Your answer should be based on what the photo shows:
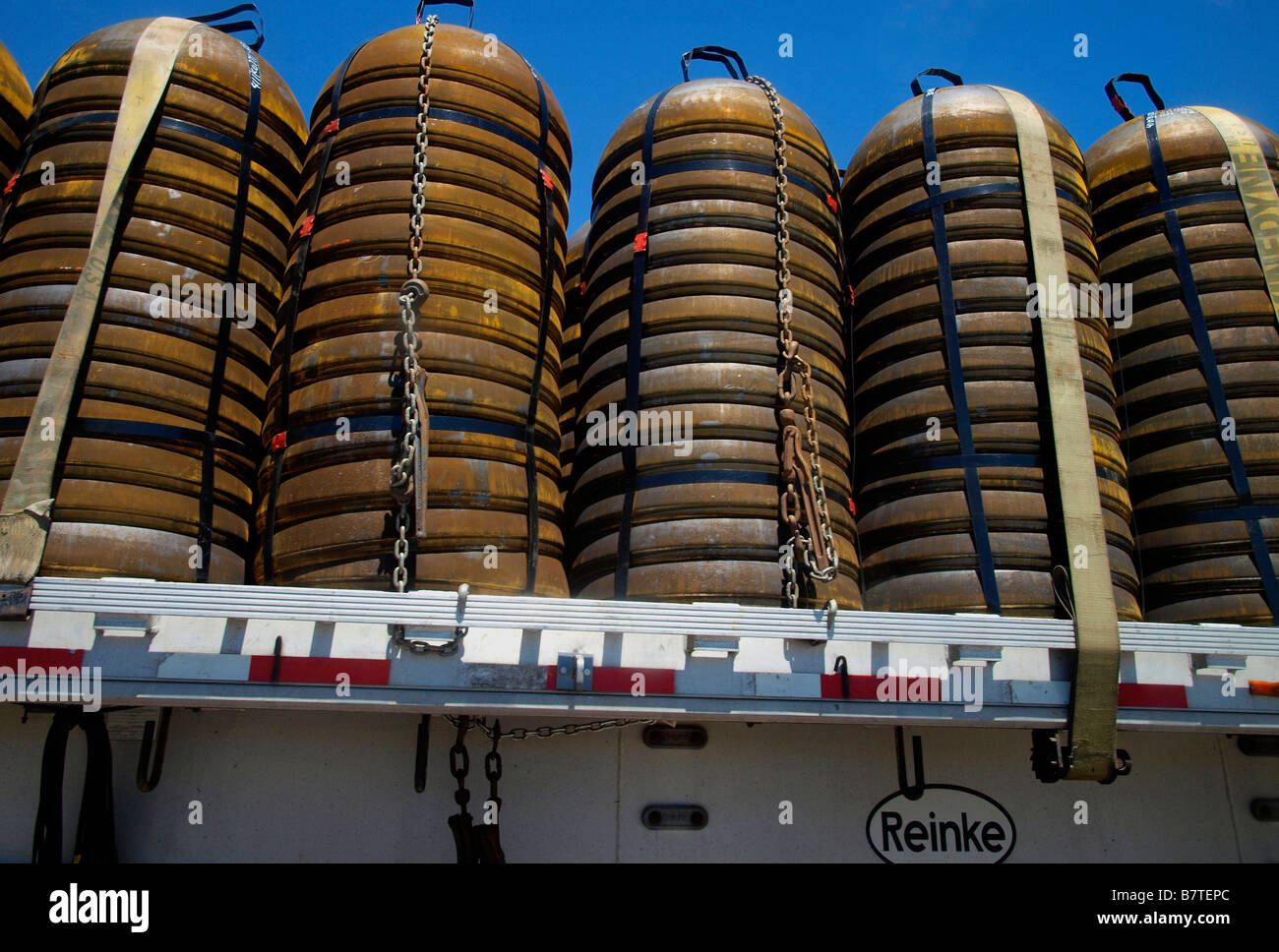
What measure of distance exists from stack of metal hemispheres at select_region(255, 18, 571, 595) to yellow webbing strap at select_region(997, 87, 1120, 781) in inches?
86.1

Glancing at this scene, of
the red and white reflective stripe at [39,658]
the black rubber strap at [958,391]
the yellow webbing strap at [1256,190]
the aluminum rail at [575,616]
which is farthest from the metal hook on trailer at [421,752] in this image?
the yellow webbing strap at [1256,190]

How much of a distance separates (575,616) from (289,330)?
84.0 inches

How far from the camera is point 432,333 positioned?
4.21 meters

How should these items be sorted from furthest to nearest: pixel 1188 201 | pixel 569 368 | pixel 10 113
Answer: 1. pixel 569 368
2. pixel 1188 201
3. pixel 10 113

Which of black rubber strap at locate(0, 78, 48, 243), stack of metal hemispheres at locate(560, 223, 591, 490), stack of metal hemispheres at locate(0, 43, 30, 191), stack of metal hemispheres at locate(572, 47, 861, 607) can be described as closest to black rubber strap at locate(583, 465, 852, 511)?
stack of metal hemispheres at locate(572, 47, 861, 607)

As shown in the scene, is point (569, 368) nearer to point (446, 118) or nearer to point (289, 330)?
point (446, 118)

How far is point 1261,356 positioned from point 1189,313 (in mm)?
408

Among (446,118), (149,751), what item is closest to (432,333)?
(446,118)

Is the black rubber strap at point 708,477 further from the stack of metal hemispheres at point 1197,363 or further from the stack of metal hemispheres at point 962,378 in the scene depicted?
the stack of metal hemispheres at point 1197,363
